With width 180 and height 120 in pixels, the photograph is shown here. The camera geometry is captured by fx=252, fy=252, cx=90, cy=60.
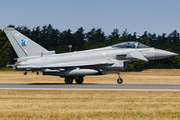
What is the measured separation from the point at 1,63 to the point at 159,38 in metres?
82.2

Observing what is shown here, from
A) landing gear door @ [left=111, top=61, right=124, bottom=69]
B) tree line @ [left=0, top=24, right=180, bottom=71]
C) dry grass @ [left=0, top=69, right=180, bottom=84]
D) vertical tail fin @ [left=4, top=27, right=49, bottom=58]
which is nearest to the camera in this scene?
landing gear door @ [left=111, top=61, right=124, bottom=69]

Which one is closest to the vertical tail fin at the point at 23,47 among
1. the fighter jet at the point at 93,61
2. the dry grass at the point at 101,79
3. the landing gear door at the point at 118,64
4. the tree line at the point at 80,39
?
the fighter jet at the point at 93,61

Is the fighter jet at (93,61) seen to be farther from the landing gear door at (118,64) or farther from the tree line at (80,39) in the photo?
the tree line at (80,39)

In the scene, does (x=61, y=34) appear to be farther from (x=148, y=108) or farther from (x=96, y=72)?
(x=148, y=108)

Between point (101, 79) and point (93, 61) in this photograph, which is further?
point (101, 79)

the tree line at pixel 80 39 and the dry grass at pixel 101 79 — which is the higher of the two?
the tree line at pixel 80 39

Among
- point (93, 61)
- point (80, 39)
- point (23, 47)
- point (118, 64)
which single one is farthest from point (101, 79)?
point (80, 39)

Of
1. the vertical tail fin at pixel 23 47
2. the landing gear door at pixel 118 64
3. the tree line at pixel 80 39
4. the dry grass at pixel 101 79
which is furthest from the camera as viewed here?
the tree line at pixel 80 39

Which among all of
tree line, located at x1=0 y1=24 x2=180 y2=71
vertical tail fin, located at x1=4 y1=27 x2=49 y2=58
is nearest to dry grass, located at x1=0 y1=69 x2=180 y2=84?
vertical tail fin, located at x1=4 y1=27 x2=49 y2=58

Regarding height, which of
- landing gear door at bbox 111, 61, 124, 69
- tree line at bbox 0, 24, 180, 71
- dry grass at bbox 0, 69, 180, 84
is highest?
tree line at bbox 0, 24, 180, 71

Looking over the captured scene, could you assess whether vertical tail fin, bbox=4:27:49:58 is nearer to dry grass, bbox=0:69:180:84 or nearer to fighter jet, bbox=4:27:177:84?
fighter jet, bbox=4:27:177:84

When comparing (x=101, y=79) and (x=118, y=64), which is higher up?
(x=118, y=64)

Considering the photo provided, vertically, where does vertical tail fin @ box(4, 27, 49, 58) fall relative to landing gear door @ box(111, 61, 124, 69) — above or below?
above

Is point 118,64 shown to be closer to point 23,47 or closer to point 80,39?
point 23,47
